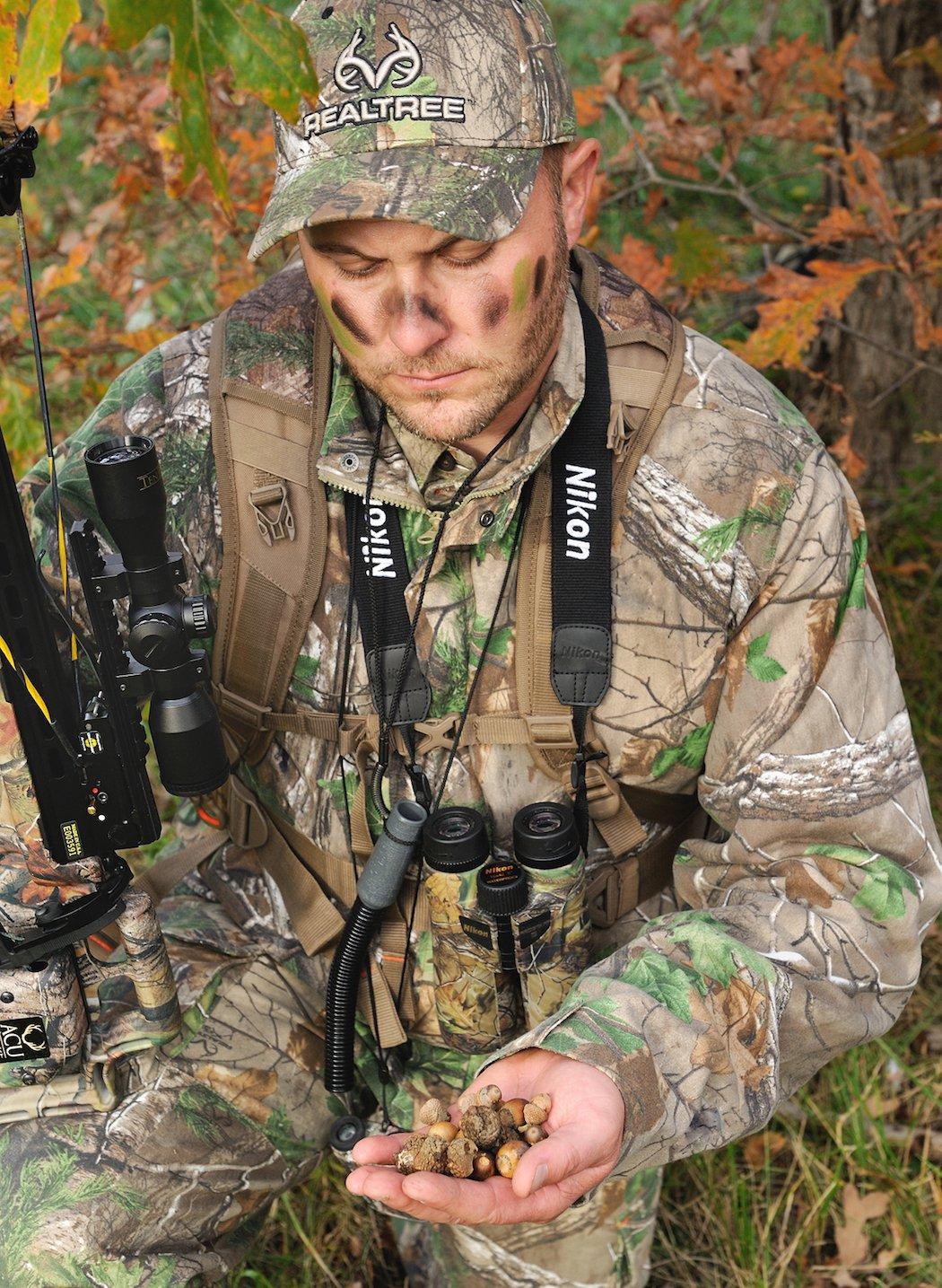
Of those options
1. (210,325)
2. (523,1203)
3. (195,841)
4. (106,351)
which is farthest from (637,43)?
(523,1203)

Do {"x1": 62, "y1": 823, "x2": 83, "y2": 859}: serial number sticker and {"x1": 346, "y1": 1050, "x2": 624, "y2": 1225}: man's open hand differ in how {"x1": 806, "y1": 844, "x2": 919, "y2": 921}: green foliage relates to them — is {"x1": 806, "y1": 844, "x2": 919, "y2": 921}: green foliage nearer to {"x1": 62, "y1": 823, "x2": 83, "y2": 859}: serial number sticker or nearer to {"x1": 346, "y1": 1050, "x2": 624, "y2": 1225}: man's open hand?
{"x1": 346, "y1": 1050, "x2": 624, "y2": 1225}: man's open hand

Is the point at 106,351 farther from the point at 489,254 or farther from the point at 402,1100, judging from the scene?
the point at 402,1100

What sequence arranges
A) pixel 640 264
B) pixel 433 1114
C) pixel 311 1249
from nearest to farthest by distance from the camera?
pixel 433 1114 → pixel 311 1249 → pixel 640 264

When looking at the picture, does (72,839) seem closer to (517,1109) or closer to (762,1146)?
(517,1109)

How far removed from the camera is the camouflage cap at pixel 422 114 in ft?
9.09

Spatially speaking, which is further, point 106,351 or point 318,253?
point 106,351

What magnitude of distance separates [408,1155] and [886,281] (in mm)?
4086

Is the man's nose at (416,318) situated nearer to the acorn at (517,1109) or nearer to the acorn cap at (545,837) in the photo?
the acorn cap at (545,837)

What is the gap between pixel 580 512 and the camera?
3121 millimetres

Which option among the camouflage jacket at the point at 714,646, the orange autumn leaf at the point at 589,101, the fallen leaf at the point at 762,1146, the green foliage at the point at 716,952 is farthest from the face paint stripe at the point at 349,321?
the fallen leaf at the point at 762,1146

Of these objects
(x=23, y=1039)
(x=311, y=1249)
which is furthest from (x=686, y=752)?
(x=311, y=1249)

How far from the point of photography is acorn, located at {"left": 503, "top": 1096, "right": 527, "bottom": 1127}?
2.51 m

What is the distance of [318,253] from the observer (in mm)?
2914

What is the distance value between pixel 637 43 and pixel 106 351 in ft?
14.7
